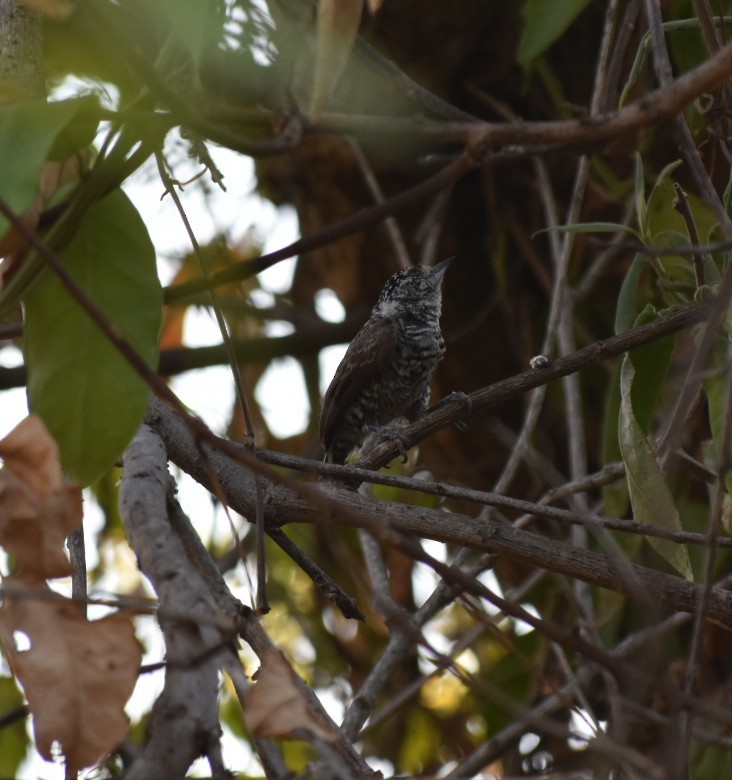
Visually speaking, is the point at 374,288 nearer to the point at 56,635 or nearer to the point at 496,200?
the point at 496,200

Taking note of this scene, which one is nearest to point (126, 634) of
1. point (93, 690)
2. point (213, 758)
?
point (93, 690)

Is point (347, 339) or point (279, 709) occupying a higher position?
point (347, 339)

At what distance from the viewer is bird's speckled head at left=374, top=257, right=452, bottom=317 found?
14.2ft

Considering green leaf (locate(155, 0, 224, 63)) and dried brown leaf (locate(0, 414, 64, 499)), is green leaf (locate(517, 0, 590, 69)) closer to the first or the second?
green leaf (locate(155, 0, 224, 63))

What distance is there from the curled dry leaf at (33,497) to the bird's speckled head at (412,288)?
2995 mm

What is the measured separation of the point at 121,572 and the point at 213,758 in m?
3.74

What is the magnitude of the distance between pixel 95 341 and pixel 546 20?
1.76m

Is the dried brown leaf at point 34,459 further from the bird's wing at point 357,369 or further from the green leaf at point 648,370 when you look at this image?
the bird's wing at point 357,369

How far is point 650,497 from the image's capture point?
224cm

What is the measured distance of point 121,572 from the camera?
4.86 meters

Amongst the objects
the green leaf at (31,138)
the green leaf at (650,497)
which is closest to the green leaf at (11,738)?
the green leaf at (650,497)

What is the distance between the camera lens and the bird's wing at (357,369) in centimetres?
431

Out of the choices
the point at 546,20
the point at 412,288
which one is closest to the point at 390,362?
the point at 412,288

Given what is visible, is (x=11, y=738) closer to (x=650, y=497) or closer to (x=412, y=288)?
(x=412, y=288)
